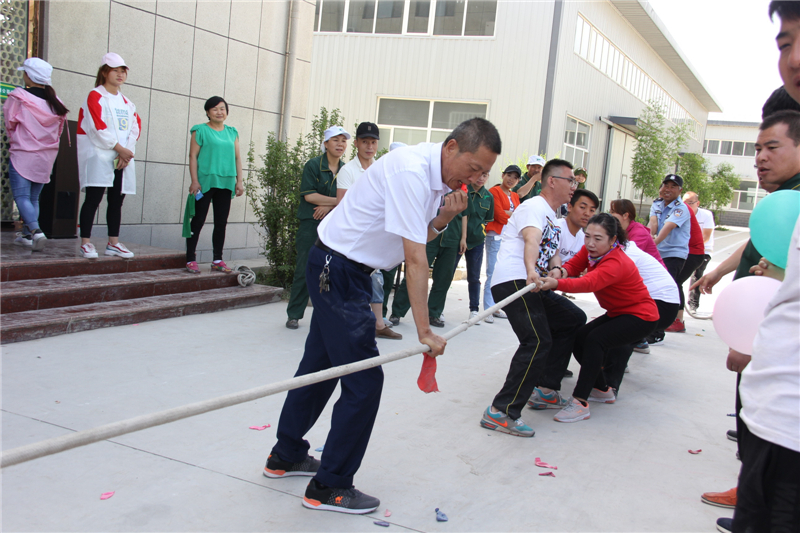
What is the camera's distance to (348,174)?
5.74 meters

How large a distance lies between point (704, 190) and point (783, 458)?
36109 millimetres

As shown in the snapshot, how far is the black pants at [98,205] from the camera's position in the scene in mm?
5734

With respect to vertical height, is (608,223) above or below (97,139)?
below

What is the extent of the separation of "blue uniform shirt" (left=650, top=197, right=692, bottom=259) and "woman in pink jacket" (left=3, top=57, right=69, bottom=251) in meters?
6.73

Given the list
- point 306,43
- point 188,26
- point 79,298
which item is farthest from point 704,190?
point 79,298

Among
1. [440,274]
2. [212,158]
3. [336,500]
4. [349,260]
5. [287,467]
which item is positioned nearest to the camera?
[336,500]

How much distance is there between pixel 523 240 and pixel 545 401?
1265mm

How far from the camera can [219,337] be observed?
5328 mm

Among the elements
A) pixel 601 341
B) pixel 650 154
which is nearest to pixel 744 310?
pixel 601 341

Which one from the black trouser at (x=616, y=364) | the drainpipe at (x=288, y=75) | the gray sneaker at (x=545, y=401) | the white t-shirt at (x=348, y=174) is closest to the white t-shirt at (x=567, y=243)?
the black trouser at (x=616, y=364)

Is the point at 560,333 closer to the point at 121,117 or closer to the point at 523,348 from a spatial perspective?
the point at 523,348

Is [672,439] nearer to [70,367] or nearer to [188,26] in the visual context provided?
[70,367]

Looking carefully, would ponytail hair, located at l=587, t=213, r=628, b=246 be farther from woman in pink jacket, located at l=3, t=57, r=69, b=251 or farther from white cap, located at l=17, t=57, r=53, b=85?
white cap, located at l=17, t=57, r=53, b=85

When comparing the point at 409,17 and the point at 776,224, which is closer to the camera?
the point at 776,224
